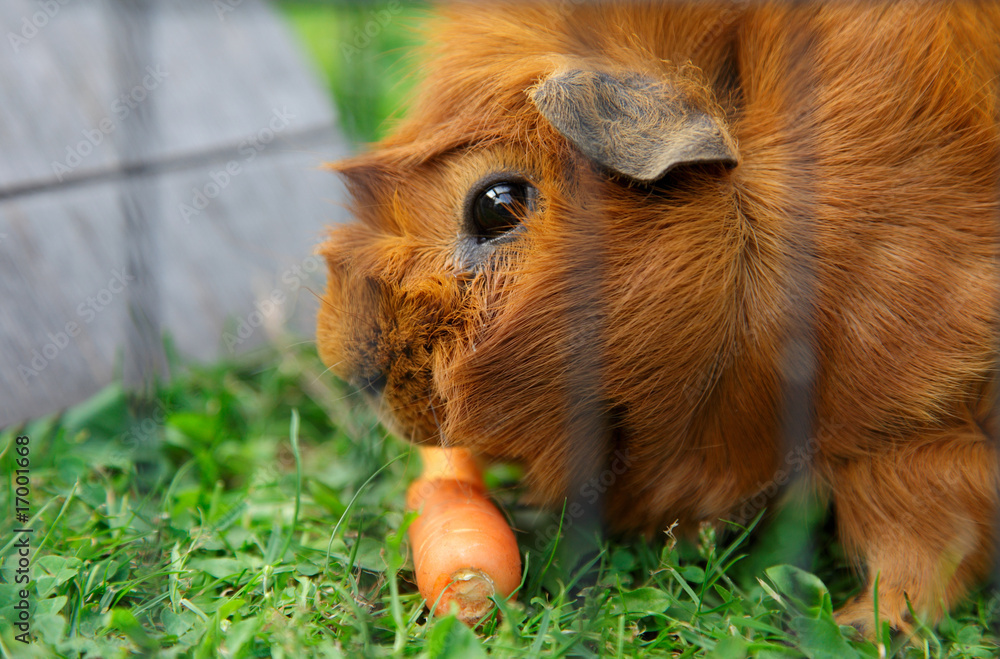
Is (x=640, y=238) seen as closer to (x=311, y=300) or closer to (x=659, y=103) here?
(x=659, y=103)

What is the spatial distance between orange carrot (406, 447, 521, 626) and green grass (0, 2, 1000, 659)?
4 cm

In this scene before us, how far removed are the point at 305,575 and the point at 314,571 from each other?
0.06ft

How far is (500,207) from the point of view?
1.23 meters

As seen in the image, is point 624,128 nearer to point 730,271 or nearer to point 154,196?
point 730,271

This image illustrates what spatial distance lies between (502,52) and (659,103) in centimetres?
34

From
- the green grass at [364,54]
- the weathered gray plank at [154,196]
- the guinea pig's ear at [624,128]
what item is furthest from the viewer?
the weathered gray plank at [154,196]

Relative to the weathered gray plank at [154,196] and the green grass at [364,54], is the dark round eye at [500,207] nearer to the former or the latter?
the green grass at [364,54]

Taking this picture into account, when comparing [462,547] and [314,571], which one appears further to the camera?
[314,571]

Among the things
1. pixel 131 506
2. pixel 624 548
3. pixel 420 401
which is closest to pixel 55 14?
pixel 131 506

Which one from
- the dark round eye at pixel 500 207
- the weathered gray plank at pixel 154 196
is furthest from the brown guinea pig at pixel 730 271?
the weathered gray plank at pixel 154 196

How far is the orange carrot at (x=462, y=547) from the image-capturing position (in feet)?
3.90

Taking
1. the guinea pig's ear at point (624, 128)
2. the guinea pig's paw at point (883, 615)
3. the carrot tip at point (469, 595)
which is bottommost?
the guinea pig's paw at point (883, 615)

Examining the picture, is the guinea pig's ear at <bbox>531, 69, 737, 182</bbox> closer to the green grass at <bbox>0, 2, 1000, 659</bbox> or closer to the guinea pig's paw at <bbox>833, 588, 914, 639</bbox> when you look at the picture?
the green grass at <bbox>0, 2, 1000, 659</bbox>

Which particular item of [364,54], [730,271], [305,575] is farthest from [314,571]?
[364,54]
